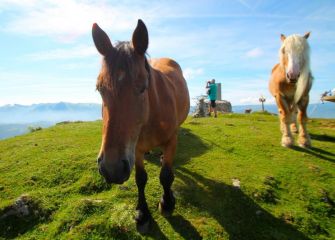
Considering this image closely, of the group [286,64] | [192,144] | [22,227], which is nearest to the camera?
[22,227]

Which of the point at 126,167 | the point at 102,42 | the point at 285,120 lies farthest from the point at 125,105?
the point at 285,120

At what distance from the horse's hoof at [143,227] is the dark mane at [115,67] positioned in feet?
8.88

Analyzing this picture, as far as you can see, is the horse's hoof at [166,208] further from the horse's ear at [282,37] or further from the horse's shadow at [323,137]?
the horse's shadow at [323,137]

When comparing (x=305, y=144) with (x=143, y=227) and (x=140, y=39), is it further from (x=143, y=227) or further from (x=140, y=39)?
(x=140, y=39)

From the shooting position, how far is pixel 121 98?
3.86 m

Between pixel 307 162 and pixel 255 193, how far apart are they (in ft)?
9.28

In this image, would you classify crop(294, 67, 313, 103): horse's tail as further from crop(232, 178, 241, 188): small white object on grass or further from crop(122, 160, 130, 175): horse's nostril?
crop(122, 160, 130, 175): horse's nostril

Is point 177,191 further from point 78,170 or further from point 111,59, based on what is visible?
point 111,59

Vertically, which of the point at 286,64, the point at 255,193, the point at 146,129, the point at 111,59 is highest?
the point at 286,64

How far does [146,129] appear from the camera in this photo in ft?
Answer: 16.9

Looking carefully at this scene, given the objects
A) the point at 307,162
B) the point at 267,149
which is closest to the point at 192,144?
the point at 267,149

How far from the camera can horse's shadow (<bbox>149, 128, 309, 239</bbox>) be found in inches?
212

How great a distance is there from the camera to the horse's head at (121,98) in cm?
361

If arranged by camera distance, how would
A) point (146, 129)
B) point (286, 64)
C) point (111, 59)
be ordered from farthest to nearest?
1. point (286, 64)
2. point (146, 129)
3. point (111, 59)
